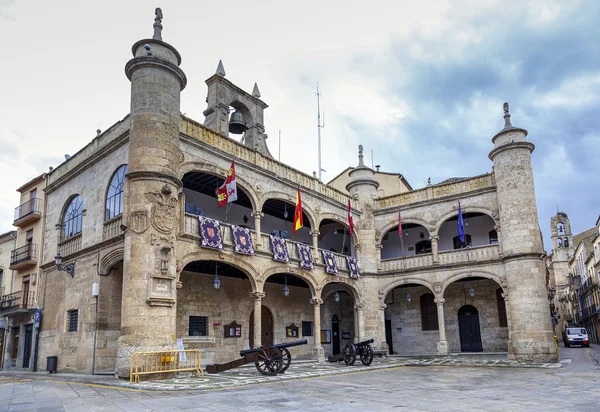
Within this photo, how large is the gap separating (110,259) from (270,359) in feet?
21.4

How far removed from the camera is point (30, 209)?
2280 cm

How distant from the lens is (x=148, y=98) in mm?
15164

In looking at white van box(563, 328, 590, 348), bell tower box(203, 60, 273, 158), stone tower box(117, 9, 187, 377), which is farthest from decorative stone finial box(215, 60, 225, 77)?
white van box(563, 328, 590, 348)

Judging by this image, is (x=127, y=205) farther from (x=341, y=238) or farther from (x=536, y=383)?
(x=341, y=238)

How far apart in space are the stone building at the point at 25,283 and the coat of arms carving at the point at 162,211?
9547 mm

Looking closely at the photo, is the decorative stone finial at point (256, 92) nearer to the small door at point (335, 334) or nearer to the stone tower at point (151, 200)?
the stone tower at point (151, 200)

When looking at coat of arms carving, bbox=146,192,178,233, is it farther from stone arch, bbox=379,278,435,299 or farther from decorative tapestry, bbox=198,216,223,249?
stone arch, bbox=379,278,435,299

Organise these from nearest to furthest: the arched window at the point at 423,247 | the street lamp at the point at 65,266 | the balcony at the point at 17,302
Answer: the street lamp at the point at 65,266
the balcony at the point at 17,302
the arched window at the point at 423,247

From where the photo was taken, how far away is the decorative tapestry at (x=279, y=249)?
62.4 ft

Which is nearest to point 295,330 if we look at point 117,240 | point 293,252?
point 293,252

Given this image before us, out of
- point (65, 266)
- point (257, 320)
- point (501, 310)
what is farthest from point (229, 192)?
point (501, 310)

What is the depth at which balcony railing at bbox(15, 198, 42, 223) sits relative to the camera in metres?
22.0

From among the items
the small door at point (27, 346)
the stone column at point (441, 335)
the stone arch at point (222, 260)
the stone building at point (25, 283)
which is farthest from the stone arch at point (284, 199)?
the small door at point (27, 346)

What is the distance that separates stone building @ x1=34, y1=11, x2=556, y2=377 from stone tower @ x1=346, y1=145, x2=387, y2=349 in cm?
8
